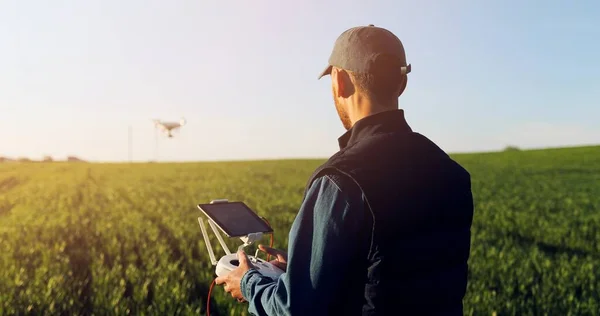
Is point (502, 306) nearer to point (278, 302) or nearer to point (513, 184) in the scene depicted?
point (278, 302)

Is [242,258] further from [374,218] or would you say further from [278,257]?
Result: [374,218]

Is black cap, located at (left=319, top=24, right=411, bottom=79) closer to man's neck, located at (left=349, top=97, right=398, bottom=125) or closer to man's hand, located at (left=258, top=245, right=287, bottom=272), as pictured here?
man's neck, located at (left=349, top=97, right=398, bottom=125)

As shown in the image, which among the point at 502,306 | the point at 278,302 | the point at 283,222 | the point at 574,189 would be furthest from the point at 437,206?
the point at 574,189

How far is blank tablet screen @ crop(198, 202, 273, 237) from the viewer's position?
3115mm

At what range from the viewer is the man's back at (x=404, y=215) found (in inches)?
98.3

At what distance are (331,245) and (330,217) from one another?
0.11 meters

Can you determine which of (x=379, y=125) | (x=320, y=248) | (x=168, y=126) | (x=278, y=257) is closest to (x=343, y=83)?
(x=379, y=125)

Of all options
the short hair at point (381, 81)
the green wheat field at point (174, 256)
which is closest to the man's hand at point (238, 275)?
the short hair at point (381, 81)

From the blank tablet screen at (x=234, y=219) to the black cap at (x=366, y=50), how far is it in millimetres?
893

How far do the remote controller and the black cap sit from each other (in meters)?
0.95

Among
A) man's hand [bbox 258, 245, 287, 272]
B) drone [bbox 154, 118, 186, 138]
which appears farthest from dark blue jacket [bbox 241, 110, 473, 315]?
drone [bbox 154, 118, 186, 138]

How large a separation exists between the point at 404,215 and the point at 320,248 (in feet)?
1.18

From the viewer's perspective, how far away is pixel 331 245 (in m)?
2.44

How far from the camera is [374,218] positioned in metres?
2.47
